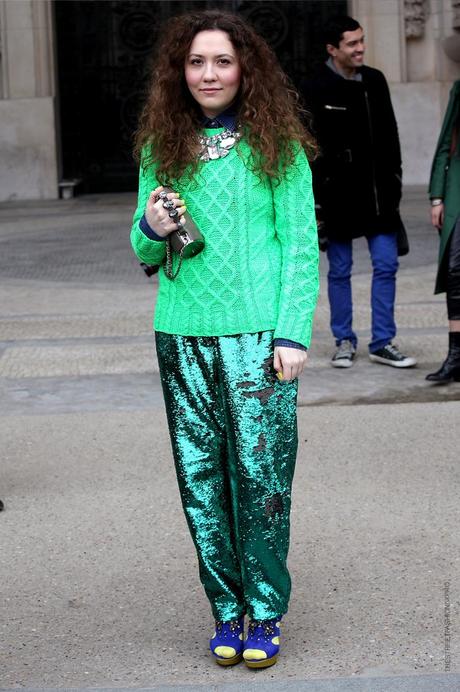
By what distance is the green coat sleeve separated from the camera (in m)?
7.57

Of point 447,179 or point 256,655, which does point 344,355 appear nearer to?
point 447,179

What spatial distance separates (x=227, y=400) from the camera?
373cm

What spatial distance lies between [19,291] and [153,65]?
7.55 meters

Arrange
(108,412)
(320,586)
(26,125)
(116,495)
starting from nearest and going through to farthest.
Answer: (320,586) → (116,495) → (108,412) → (26,125)

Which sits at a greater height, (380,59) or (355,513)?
(380,59)

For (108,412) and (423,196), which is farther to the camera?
(423,196)

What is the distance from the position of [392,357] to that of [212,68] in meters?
4.42

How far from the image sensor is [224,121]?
12.2ft

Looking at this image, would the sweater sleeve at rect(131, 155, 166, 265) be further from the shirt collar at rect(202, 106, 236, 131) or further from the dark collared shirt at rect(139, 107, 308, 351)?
the shirt collar at rect(202, 106, 236, 131)

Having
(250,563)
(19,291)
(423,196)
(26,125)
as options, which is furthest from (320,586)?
(26,125)

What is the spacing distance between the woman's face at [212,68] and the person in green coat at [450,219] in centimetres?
391

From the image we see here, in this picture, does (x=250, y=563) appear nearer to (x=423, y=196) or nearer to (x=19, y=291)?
(x=19, y=291)

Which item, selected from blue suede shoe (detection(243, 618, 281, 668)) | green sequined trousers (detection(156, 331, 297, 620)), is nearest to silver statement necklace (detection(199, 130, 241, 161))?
green sequined trousers (detection(156, 331, 297, 620))

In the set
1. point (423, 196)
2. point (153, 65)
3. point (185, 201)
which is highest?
point (153, 65)
